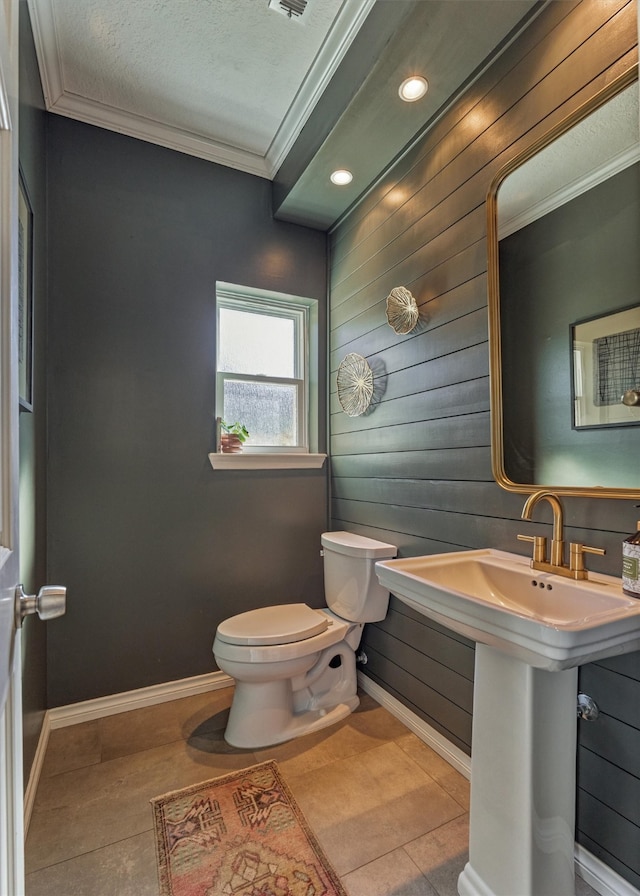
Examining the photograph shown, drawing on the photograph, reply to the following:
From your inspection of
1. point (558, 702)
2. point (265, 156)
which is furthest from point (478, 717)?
point (265, 156)

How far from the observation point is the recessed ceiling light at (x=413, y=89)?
155cm

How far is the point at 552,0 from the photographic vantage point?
1.28 m

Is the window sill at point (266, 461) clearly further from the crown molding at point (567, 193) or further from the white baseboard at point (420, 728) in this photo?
the crown molding at point (567, 193)

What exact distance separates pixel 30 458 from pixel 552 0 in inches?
87.3

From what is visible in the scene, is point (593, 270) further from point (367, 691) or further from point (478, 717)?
point (367, 691)

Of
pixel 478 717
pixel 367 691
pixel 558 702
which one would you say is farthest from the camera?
pixel 367 691

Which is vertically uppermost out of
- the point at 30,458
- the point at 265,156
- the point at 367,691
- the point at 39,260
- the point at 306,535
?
the point at 265,156

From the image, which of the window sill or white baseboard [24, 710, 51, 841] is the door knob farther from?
the window sill

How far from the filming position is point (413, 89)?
1.58 metres

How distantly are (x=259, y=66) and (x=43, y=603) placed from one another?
215 cm

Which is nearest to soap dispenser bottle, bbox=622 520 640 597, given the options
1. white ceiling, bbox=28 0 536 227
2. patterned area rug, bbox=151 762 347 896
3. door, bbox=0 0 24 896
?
patterned area rug, bbox=151 762 347 896

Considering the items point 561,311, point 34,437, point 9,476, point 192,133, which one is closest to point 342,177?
point 192,133

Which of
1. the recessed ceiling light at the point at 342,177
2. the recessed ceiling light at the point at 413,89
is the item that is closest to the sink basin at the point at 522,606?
the recessed ceiling light at the point at 413,89

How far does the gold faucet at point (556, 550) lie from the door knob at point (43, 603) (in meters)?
1.11
